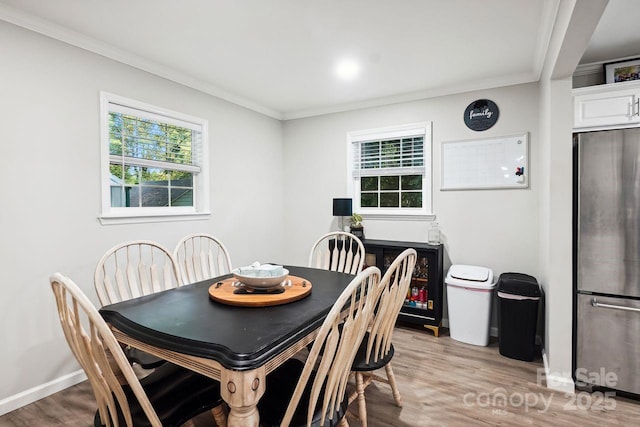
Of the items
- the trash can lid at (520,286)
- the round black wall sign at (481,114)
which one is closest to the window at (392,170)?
the round black wall sign at (481,114)

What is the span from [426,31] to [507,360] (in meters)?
2.69

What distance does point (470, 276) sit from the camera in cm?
309

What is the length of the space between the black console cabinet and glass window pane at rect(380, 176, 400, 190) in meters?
0.69

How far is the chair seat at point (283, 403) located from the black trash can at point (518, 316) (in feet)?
6.51

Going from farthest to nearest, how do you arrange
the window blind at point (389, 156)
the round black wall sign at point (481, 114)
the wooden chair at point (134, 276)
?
1. the window blind at point (389, 156)
2. the round black wall sign at point (481, 114)
3. the wooden chair at point (134, 276)

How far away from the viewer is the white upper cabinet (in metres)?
2.17

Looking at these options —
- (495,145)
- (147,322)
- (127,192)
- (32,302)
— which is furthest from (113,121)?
(495,145)

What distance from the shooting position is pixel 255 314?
157cm

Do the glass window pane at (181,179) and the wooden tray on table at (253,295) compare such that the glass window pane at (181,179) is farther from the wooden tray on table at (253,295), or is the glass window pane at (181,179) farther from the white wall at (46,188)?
the wooden tray on table at (253,295)

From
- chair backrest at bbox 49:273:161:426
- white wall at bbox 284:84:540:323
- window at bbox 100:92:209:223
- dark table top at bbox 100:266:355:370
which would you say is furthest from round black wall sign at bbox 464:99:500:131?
chair backrest at bbox 49:273:161:426

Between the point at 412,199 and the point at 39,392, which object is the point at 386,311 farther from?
the point at 39,392

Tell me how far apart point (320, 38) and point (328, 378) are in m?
2.24

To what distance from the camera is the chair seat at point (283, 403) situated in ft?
4.21

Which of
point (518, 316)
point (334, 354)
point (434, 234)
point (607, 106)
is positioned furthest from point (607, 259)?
point (334, 354)
